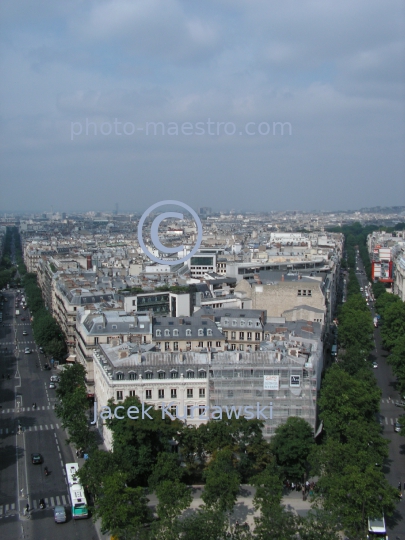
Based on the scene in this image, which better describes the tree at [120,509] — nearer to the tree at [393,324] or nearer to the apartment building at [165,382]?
the apartment building at [165,382]

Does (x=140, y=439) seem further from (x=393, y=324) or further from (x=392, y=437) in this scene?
(x=393, y=324)

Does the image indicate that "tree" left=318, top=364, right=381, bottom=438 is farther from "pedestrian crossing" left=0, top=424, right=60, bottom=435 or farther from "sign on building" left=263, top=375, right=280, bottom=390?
"pedestrian crossing" left=0, top=424, right=60, bottom=435

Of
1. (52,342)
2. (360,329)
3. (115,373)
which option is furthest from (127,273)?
(115,373)

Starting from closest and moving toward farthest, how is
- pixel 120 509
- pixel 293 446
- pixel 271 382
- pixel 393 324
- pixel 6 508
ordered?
1. pixel 120 509
2. pixel 6 508
3. pixel 293 446
4. pixel 271 382
5. pixel 393 324

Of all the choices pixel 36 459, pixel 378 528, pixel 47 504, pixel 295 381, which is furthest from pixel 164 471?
pixel 378 528

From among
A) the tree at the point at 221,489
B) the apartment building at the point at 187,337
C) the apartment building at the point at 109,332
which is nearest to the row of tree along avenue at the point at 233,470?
the tree at the point at 221,489
